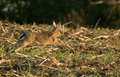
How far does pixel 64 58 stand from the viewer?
7453 millimetres

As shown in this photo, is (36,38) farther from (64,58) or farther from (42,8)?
(42,8)

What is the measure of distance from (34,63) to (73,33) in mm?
2992

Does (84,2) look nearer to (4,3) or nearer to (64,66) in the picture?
(4,3)

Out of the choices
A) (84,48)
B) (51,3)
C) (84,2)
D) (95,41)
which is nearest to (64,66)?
(84,48)

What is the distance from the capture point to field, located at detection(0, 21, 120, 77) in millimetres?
A: 6734

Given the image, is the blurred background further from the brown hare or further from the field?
the brown hare

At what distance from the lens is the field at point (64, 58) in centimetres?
673

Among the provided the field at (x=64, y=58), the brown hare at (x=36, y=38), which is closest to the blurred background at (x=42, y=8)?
the field at (x=64, y=58)

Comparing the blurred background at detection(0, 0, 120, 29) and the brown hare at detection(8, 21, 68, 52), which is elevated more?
the blurred background at detection(0, 0, 120, 29)

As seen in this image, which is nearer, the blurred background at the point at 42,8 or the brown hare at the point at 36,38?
the brown hare at the point at 36,38

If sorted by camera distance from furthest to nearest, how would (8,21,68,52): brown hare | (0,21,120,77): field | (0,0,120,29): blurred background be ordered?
(0,0,120,29): blurred background, (8,21,68,52): brown hare, (0,21,120,77): field

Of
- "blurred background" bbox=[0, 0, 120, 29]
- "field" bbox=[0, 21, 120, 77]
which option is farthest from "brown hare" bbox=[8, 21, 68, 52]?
"blurred background" bbox=[0, 0, 120, 29]

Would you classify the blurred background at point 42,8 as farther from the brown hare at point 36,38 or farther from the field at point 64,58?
the brown hare at point 36,38

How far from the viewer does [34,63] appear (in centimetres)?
698
